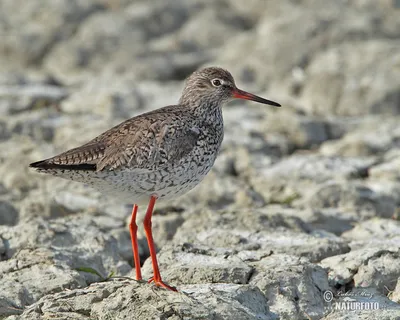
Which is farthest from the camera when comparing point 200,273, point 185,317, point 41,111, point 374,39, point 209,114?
point 374,39

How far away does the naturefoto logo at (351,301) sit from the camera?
5.49m

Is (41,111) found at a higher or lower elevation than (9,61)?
lower

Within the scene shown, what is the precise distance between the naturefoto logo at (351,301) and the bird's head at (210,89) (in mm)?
2105

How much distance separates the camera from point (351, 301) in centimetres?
563

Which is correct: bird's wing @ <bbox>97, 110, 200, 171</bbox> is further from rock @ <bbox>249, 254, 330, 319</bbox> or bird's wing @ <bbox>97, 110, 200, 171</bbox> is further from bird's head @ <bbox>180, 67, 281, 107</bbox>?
rock @ <bbox>249, 254, 330, 319</bbox>

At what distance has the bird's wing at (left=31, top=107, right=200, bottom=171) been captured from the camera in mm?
5879

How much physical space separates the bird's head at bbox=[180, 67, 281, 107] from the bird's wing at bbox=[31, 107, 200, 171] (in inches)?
24.7

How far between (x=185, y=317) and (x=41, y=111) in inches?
263

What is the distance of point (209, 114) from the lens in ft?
22.1

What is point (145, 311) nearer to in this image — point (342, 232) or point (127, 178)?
point (127, 178)

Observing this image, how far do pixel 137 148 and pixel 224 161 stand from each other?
3.60 meters

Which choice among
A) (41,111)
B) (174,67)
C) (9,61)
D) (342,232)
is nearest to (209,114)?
(342,232)

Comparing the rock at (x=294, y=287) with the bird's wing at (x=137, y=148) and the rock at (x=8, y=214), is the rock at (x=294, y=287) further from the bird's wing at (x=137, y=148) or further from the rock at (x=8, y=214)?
the rock at (x=8, y=214)

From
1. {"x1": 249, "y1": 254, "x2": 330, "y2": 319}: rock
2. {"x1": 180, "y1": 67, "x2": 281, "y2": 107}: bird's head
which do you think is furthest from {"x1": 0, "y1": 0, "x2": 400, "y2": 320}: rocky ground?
{"x1": 180, "y1": 67, "x2": 281, "y2": 107}: bird's head
